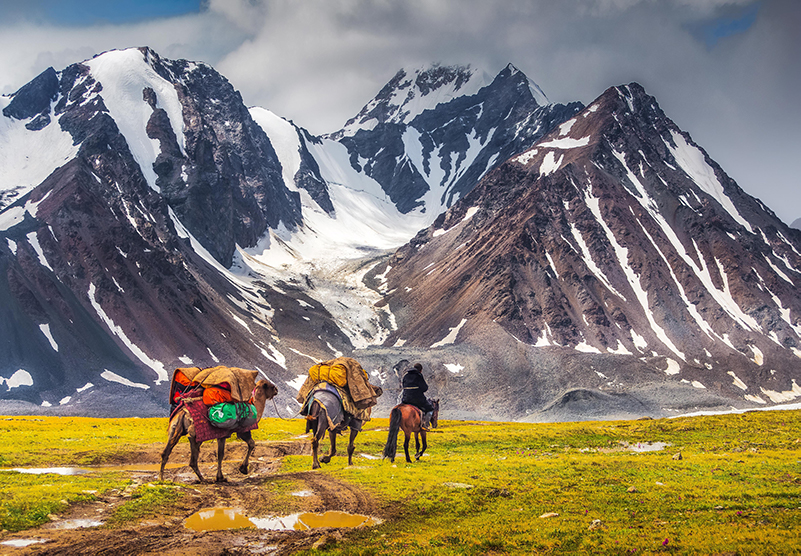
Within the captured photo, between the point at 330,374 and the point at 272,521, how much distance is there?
441 inches

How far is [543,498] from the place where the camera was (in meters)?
23.8

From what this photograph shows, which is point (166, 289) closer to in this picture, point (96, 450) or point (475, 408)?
point (475, 408)

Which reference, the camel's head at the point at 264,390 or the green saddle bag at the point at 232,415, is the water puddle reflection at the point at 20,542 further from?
the camel's head at the point at 264,390

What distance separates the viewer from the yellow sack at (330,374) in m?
31.1

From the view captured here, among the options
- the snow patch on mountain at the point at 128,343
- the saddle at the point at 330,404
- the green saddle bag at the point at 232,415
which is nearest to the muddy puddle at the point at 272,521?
the green saddle bag at the point at 232,415

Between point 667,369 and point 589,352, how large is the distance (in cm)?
1809

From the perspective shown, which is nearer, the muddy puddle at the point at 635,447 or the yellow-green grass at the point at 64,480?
the yellow-green grass at the point at 64,480

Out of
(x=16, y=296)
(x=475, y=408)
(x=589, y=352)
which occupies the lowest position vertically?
(x=475, y=408)

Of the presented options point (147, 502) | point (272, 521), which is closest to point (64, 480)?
point (147, 502)

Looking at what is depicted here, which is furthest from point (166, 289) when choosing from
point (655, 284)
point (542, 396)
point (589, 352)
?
point (655, 284)

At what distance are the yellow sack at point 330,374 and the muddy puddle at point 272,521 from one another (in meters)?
9.80

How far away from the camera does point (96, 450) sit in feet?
134

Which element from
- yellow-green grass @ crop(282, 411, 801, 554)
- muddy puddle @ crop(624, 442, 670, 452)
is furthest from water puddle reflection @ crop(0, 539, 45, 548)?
muddy puddle @ crop(624, 442, 670, 452)

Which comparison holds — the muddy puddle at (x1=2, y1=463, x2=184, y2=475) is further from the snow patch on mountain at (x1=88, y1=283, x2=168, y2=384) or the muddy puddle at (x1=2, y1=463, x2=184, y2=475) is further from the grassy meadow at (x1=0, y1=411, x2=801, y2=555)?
the snow patch on mountain at (x1=88, y1=283, x2=168, y2=384)
